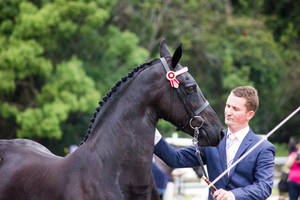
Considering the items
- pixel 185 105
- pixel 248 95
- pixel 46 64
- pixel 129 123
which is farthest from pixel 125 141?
pixel 46 64

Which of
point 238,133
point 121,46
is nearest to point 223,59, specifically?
point 121,46

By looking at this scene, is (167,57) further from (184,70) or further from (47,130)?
(47,130)

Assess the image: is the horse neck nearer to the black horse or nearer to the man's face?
the black horse

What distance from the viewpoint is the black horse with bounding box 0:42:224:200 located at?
333cm

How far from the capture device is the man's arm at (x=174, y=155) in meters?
3.94

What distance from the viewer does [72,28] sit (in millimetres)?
17078

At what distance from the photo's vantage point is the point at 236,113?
3.74 m

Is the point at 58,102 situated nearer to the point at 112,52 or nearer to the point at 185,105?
the point at 112,52

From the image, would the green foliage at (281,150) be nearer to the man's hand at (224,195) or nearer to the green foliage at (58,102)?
the green foliage at (58,102)

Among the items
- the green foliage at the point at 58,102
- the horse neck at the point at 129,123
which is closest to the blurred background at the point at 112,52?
→ the green foliage at the point at 58,102

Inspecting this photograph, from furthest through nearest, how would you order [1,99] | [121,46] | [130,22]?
1. [130,22]
2. [121,46]
3. [1,99]

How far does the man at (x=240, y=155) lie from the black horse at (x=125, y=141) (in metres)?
0.31

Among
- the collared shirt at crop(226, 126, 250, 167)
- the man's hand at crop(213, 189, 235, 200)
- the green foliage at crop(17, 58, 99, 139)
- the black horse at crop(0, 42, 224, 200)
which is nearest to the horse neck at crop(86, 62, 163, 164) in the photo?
the black horse at crop(0, 42, 224, 200)

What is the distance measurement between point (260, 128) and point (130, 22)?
12.2m
